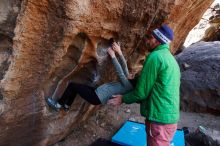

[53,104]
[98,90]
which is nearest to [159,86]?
[98,90]

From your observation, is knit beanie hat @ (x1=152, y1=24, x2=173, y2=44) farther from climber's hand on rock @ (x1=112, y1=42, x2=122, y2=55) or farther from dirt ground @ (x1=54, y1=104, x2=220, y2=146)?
dirt ground @ (x1=54, y1=104, x2=220, y2=146)

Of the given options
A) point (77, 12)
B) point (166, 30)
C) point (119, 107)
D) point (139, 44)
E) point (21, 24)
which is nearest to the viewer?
point (21, 24)

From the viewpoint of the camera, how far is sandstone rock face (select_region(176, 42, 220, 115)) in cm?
852

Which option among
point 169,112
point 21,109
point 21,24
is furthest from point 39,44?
point 169,112

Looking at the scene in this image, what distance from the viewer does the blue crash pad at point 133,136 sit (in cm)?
645

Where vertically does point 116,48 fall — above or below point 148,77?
above

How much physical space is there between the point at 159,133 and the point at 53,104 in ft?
5.42

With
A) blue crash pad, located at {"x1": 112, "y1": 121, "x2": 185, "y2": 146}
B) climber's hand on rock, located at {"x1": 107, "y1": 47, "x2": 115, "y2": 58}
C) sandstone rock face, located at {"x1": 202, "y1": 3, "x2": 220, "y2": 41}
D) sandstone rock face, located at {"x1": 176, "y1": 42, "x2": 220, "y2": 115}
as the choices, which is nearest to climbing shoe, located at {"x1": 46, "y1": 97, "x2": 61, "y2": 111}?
climber's hand on rock, located at {"x1": 107, "y1": 47, "x2": 115, "y2": 58}

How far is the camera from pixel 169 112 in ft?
15.4

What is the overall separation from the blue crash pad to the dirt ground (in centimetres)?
27

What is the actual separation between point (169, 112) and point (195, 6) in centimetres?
301

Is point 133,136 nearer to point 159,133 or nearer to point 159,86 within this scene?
point 159,133

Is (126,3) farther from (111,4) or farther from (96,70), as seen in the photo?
(96,70)

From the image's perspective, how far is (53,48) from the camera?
4613 mm
